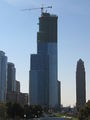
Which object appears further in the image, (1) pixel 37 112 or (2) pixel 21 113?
(1) pixel 37 112

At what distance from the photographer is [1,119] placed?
335 feet

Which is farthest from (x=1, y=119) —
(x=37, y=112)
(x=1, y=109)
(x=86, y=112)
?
(x=37, y=112)

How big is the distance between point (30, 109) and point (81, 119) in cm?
7364

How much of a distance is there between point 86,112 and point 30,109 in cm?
→ 7660

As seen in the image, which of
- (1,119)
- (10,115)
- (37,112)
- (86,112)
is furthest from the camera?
(37,112)

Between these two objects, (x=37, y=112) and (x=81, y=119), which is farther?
(x=37, y=112)

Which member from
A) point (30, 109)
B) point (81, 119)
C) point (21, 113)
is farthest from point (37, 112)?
point (81, 119)

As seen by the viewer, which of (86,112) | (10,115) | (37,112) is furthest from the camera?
(37,112)

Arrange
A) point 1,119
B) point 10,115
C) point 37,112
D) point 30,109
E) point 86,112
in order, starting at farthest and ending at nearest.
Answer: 1. point 37,112
2. point 30,109
3. point 10,115
4. point 86,112
5. point 1,119

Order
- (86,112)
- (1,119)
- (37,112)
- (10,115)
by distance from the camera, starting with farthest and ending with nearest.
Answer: (37,112) → (10,115) → (86,112) → (1,119)

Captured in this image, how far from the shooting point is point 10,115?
147 meters

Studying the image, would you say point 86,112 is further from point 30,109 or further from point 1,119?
point 30,109

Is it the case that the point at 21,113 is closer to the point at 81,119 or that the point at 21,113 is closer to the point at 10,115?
the point at 10,115

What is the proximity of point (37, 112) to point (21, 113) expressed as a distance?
46.1 m
